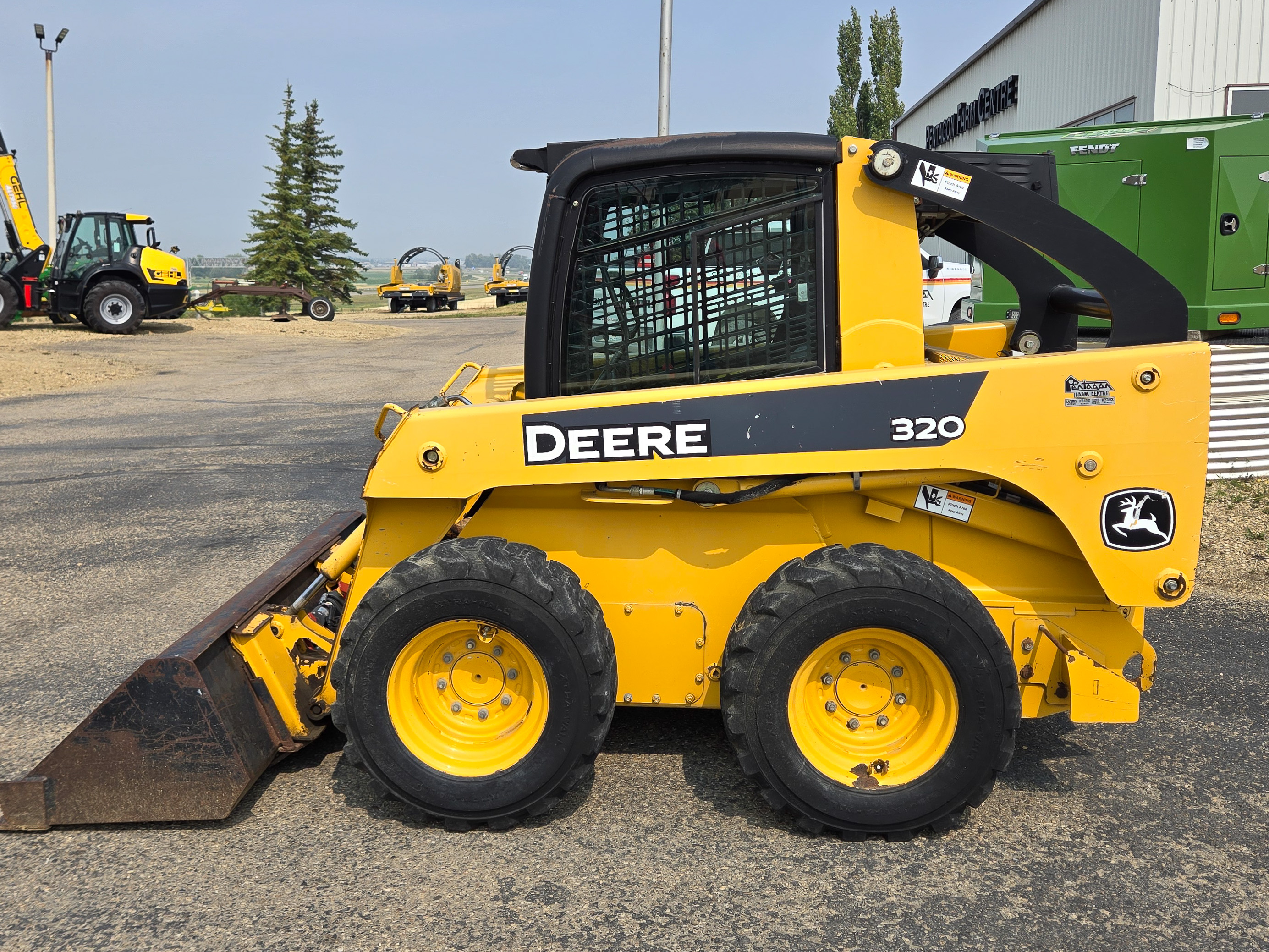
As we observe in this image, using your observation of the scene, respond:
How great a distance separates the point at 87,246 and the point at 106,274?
748mm

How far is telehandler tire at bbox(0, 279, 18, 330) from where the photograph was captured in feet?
81.5

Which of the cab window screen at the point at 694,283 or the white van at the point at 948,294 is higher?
the white van at the point at 948,294

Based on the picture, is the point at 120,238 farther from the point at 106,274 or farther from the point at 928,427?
the point at 928,427

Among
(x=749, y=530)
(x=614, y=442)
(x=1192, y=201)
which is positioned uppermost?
(x=1192, y=201)

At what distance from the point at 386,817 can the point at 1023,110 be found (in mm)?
21034

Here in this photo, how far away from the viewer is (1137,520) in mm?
3520

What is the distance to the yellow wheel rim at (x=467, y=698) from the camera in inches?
144

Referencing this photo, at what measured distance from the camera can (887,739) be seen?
366 centimetres

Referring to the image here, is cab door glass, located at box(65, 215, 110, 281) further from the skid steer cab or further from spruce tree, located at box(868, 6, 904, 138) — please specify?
spruce tree, located at box(868, 6, 904, 138)

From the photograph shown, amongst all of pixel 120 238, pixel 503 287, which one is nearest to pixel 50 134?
pixel 120 238

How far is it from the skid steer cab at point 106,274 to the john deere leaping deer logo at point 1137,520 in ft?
88.5

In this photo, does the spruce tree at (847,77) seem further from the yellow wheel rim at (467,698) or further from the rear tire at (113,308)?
the yellow wheel rim at (467,698)

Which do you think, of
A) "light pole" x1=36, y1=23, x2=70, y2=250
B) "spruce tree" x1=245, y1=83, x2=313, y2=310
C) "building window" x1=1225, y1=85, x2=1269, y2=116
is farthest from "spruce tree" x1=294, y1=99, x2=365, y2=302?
"building window" x1=1225, y1=85, x2=1269, y2=116

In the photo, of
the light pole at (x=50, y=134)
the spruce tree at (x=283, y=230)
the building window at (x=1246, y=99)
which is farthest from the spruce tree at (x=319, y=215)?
the building window at (x=1246, y=99)
